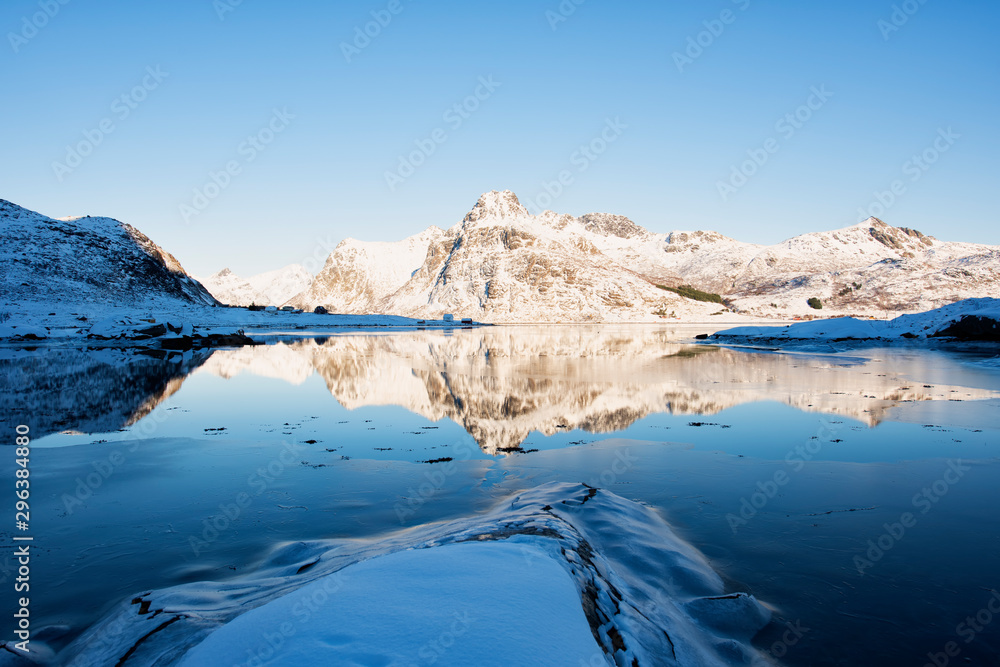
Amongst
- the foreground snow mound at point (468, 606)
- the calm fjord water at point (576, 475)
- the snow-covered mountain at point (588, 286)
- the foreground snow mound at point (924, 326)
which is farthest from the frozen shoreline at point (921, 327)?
the snow-covered mountain at point (588, 286)

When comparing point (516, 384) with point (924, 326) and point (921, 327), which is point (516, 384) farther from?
point (924, 326)

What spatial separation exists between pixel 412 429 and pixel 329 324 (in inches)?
2694

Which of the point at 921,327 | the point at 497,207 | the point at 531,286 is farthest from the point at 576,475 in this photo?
the point at 497,207

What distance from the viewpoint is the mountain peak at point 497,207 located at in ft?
573

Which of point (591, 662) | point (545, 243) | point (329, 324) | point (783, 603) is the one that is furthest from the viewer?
point (545, 243)

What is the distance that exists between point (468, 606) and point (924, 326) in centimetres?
4784

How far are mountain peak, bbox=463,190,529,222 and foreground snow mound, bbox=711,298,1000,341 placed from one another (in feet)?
466

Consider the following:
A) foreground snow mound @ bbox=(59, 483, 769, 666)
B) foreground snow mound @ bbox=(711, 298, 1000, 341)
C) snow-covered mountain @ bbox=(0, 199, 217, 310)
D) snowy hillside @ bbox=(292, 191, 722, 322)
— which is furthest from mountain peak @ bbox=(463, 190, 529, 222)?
foreground snow mound @ bbox=(59, 483, 769, 666)

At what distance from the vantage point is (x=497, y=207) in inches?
7008

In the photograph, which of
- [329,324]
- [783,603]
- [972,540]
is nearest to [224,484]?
[783,603]

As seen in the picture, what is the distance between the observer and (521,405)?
1401cm

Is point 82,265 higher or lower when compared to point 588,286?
lower

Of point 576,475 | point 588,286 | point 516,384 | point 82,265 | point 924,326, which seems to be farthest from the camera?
point 588,286

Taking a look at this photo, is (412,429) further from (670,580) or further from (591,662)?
(591,662)
